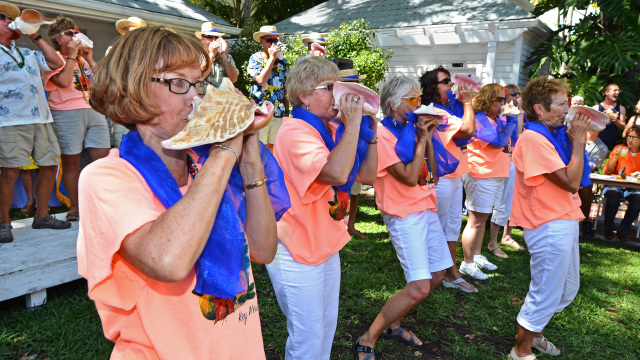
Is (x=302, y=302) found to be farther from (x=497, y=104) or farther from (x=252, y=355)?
(x=497, y=104)

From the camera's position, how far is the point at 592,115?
3174 millimetres

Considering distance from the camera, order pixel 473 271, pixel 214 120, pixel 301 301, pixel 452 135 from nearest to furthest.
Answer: pixel 214 120 → pixel 301 301 → pixel 452 135 → pixel 473 271

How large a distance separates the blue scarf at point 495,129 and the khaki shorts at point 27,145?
4.51 metres

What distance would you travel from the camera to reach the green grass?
3.19 metres

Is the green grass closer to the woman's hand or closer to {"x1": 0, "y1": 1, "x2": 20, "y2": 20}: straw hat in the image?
the woman's hand

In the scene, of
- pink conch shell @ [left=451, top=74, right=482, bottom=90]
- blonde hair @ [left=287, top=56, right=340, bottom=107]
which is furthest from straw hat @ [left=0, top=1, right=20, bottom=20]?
pink conch shell @ [left=451, top=74, right=482, bottom=90]

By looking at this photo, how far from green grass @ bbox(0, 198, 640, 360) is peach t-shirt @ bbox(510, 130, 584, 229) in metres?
1.18

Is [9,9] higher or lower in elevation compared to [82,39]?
higher

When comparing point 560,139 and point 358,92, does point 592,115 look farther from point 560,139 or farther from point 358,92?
point 358,92

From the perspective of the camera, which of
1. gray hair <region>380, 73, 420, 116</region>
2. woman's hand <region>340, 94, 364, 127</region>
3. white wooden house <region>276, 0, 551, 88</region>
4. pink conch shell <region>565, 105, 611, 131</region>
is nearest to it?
woman's hand <region>340, 94, 364, 127</region>

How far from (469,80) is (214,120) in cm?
385

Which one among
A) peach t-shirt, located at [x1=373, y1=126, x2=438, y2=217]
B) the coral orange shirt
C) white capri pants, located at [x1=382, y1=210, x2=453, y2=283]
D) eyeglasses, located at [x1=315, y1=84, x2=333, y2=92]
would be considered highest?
eyeglasses, located at [x1=315, y1=84, x2=333, y2=92]

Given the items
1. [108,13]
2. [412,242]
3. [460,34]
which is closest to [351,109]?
[412,242]

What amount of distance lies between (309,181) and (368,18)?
1204 centimetres
